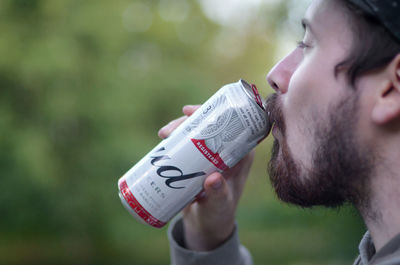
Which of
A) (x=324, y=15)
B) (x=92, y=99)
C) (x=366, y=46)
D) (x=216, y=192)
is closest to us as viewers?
(x=366, y=46)

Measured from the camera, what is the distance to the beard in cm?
115

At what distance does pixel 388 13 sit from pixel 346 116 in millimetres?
265

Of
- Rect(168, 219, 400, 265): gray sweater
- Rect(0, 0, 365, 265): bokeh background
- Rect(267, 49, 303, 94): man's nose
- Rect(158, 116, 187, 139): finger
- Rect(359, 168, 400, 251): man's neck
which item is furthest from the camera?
Rect(0, 0, 365, 265): bokeh background

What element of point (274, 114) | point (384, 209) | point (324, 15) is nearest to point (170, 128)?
point (274, 114)

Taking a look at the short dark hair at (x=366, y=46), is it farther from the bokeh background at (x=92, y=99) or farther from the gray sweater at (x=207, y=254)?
the bokeh background at (x=92, y=99)

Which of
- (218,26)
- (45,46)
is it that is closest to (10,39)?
(45,46)

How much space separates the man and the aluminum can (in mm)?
93

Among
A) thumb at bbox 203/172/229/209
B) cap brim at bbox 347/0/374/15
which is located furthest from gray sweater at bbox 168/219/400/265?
cap brim at bbox 347/0/374/15

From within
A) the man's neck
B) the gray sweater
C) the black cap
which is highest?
the black cap

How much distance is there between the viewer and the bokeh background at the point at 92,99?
21.5 ft

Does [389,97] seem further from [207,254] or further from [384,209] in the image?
[207,254]

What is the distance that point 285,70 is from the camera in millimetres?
1340

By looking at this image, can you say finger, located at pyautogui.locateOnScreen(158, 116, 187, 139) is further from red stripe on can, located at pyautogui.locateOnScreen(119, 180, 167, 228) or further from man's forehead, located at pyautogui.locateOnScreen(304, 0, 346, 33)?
man's forehead, located at pyautogui.locateOnScreen(304, 0, 346, 33)

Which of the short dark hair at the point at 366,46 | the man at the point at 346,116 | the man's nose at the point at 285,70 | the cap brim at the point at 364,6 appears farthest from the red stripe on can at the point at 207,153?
the cap brim at the point at 364,6
